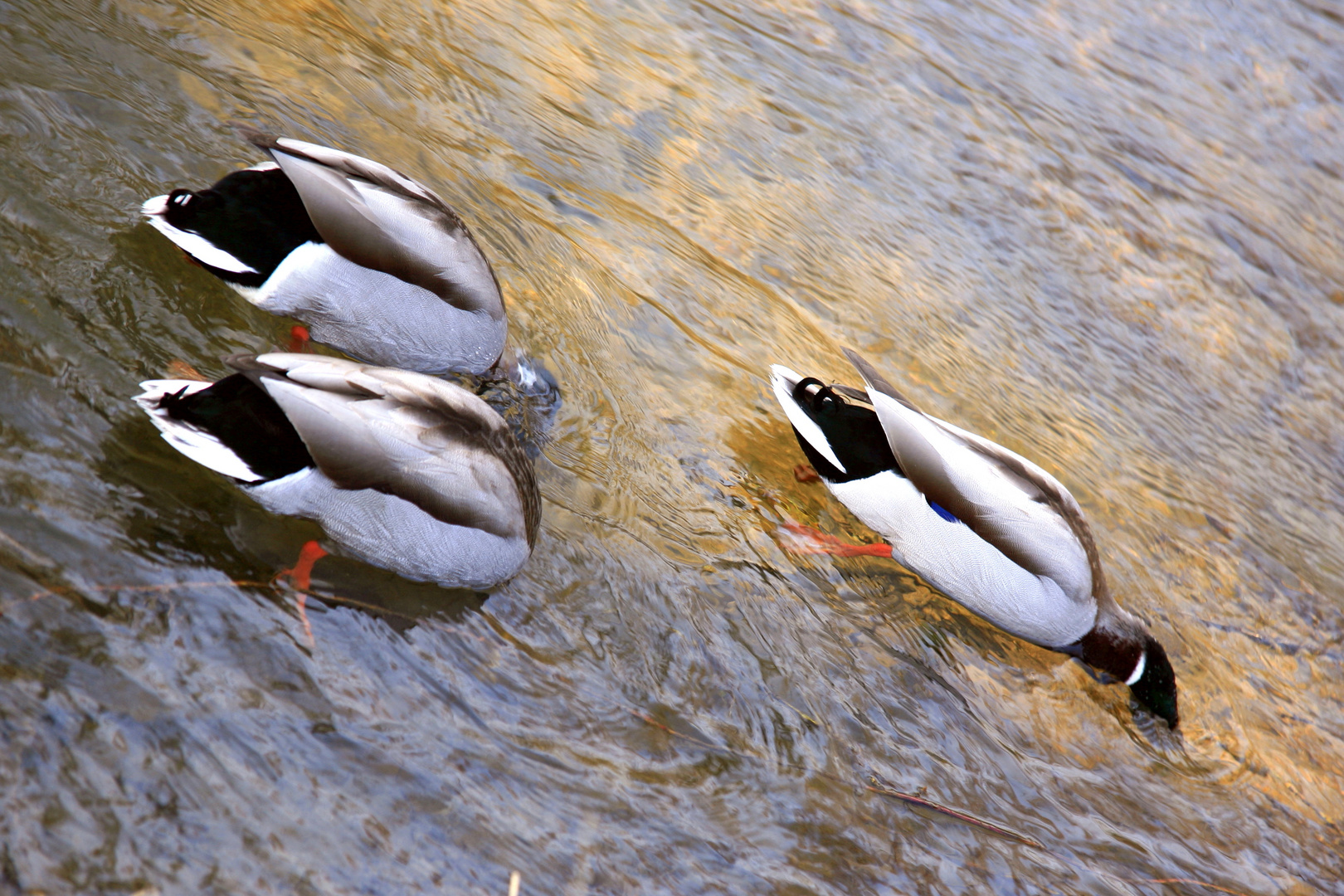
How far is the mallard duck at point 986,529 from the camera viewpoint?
4125mm

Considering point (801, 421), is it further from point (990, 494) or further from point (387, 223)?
point (387, 223)

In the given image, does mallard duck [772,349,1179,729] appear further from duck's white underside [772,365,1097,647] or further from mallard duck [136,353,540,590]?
mallard duck [136,353,540,590]

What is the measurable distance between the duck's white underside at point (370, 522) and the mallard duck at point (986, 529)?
1.51 meters

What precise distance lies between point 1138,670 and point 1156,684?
82mm

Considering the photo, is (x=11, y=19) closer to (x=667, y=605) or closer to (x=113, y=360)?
(x=113, y=360)

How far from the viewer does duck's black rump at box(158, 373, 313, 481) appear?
9.95ft

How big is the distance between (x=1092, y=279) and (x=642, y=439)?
3.23 meters

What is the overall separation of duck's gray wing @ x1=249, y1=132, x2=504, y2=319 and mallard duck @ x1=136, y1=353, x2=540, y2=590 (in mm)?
632

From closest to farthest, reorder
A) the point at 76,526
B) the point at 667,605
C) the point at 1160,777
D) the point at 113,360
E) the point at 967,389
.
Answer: the point at 76,526, the point at 113,360, the point at 667,605, the point at 1160,777, the point at 967,389

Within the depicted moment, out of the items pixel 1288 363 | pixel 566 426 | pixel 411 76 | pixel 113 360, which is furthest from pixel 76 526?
pixel 1288 363

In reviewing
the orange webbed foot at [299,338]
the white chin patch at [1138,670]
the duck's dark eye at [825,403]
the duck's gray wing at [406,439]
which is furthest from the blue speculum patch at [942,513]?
the orange webbed foot at [299,338]

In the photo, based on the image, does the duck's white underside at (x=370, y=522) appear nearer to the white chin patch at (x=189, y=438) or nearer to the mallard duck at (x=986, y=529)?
the white chin patch at (x=189, y=438)

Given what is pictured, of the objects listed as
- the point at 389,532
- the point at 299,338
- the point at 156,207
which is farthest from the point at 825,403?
the point at 156,207

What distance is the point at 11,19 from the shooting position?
405 cm
